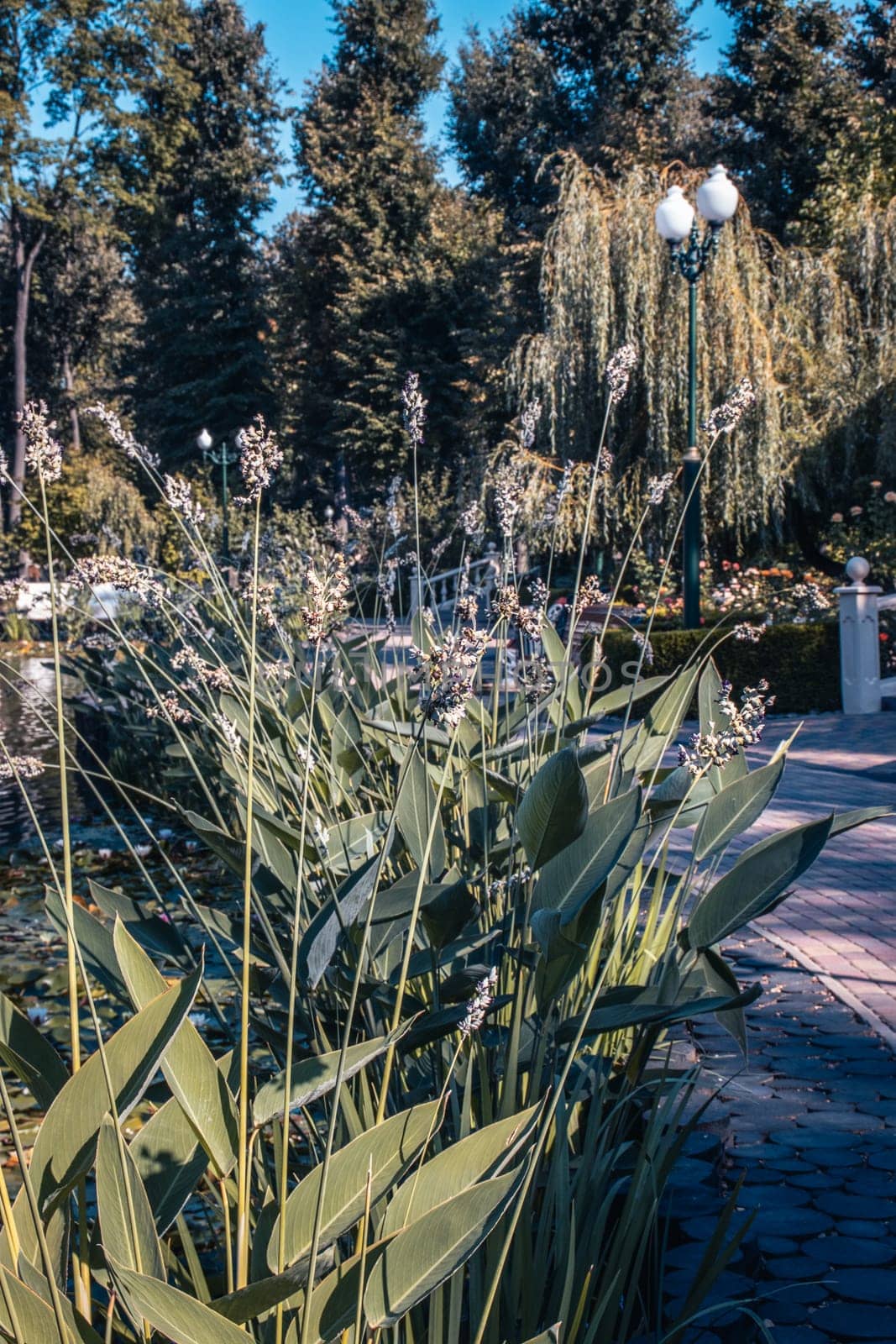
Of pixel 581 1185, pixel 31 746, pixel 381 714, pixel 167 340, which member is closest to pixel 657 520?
pixel 31 746

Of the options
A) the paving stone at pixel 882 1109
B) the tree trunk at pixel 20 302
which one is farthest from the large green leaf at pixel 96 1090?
the tree trunk at pixel 20 302

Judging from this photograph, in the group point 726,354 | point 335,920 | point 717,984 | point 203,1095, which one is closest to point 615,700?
point 717,984

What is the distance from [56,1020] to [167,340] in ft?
107

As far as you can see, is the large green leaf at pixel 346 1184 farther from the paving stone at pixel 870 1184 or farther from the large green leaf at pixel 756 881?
the paving stone at pixel 870 1184

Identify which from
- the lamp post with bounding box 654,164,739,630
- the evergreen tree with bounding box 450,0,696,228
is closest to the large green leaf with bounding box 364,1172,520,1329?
the lamp post with bounding box 654,164,739,630

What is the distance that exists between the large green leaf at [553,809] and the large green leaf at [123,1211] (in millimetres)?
668

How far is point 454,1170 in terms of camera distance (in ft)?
3.72

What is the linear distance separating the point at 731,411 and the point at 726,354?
13.4 metres

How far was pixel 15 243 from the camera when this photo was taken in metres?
31.1

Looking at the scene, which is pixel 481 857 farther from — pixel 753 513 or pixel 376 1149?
pixel 753 513

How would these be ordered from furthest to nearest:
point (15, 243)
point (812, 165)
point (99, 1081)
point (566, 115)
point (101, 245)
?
point (101, 245)
point (15, 243)
point (566, 115)
point (812, 165)
point (99, 1081)

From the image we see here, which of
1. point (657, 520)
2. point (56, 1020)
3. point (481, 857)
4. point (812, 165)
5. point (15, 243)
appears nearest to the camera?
point (481, 857)

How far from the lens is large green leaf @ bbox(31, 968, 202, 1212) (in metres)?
1.15

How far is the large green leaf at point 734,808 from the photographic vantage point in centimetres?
185
